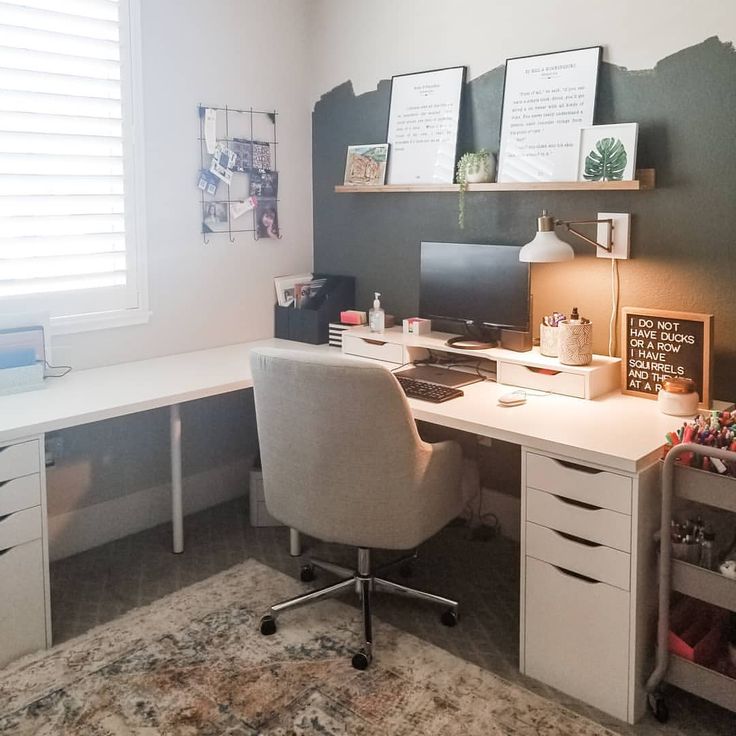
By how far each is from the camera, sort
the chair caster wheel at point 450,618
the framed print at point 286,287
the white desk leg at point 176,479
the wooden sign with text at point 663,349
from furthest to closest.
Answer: the framed print at point 286,287
the white desk leg at point 176,479
the chair caster wheel at point 450,618
the wooden sign with text at point 663,349

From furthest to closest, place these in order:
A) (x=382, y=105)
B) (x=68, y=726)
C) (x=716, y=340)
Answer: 1. (x=382, y=105)
2. (x=716, y=340)
3. (x=68, y=726)

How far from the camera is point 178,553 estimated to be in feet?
10.1

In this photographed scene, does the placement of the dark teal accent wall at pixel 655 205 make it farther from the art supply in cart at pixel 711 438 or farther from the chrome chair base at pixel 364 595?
the chrome chair base at pixel 364 595

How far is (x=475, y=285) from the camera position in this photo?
295 centimetres

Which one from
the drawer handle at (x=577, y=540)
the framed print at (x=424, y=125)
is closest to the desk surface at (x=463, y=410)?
the drawer handle at (x=577, y=540)

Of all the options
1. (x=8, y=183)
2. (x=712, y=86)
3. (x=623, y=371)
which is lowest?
(x=623, y=371)

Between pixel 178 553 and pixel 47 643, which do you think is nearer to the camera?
pixel 47 643

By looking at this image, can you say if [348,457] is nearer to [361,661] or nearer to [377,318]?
[361,661]

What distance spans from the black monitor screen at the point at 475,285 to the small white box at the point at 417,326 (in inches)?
1.3

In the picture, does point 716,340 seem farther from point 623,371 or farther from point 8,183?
point 8,183

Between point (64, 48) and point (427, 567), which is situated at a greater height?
point (64, 48)

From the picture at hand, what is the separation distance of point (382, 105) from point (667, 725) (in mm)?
2526

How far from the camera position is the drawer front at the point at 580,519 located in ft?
6.72

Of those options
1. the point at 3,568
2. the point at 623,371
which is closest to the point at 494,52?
the point at 623,371
